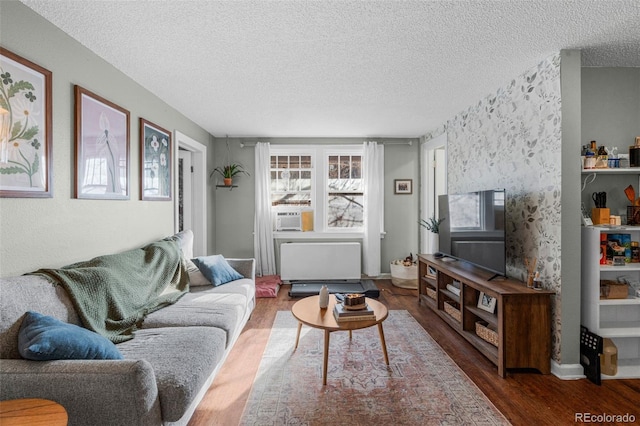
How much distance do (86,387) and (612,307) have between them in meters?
3.48

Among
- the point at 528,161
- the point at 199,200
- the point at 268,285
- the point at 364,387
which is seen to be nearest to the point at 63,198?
the point at 364,387

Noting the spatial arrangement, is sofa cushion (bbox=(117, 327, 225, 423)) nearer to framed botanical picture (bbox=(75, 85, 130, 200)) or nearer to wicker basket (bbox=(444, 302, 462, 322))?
framed botanical picture (bbox=(75, 85, 130, 200))

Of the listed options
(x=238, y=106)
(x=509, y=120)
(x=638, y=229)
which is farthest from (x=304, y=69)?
(x=638, y=229)

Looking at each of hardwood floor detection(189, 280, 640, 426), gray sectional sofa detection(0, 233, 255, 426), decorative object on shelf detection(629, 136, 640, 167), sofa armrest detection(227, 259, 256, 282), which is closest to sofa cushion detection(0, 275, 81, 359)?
gray sectional sofa detection(0, 233, 255, 426)

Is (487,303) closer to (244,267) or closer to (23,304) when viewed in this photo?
(244,267)

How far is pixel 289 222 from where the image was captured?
5.20 meters

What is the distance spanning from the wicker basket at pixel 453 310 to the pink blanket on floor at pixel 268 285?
2208 mm

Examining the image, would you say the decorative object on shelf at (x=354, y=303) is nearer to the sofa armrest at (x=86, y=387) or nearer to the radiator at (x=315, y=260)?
the sofa armrest at (x=86, y=387)

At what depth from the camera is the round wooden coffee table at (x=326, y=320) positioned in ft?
7.42

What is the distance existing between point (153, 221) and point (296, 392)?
2.23 metres

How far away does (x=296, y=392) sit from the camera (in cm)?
213

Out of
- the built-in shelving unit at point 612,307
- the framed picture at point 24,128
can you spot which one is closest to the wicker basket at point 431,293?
the built-in shelving unit at point 612,307

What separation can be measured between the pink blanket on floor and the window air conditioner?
0.79m

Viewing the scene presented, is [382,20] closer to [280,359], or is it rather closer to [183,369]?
[183,369]
